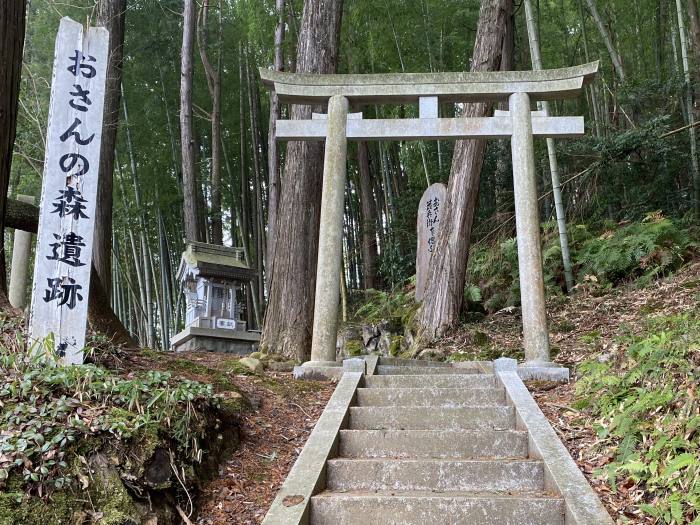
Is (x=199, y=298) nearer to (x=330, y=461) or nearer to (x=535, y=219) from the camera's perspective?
(x=535, y=219)

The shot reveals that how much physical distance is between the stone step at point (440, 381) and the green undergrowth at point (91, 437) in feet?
5.37

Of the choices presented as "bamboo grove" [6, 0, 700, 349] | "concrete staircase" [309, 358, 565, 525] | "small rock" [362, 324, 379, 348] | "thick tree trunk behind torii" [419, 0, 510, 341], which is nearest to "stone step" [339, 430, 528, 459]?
"concrete staircase" [309, 358, 565, 525]

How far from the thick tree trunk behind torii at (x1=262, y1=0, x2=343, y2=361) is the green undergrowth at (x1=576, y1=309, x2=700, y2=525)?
125 inches

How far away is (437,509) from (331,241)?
2.87 m

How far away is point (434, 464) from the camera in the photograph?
3418mm

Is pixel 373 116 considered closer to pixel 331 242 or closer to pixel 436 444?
pixel 331 242

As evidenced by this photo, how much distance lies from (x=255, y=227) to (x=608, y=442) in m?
13.3

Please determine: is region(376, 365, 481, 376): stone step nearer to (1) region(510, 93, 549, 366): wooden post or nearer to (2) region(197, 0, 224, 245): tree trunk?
(1) region(510, 93, 549, 366): wooden post

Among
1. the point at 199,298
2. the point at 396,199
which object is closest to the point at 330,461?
the point at 199,298

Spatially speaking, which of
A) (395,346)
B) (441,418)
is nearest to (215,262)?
(395,346)

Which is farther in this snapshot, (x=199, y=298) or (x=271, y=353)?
(x=199, y=298)

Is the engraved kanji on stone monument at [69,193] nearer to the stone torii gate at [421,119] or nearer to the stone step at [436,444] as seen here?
the stone step at [436,444]

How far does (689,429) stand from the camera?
2932 millimetres

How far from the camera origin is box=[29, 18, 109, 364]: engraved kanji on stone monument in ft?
11.7
